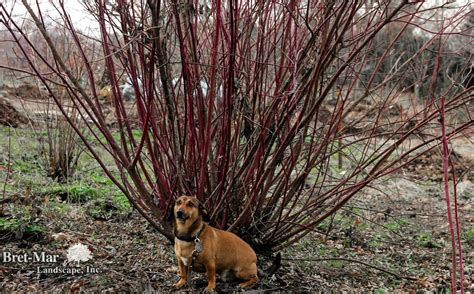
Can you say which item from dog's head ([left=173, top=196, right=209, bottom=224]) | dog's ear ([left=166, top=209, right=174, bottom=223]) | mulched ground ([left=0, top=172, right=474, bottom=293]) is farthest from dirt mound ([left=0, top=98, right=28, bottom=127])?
dog's head ([left=173, top=196, right=209, bottom=224])

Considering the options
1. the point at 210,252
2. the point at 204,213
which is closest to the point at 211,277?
the point at 210,252

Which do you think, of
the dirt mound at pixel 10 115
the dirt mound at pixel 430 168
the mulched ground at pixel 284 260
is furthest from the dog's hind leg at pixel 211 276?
the dirt mound at pixel 10 115

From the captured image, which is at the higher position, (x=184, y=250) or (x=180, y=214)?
(x=180, y=214)

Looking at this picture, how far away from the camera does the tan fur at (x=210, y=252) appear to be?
9.66 ft

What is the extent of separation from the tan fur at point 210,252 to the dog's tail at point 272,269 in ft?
0.55

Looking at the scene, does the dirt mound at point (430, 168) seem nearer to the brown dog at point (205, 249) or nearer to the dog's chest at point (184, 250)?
the brown dog at point (205, 249)

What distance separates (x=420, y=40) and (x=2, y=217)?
11.4m

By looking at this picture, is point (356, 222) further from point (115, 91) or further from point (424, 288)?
point (115, 91)

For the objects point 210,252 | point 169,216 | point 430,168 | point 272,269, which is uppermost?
point 169,216

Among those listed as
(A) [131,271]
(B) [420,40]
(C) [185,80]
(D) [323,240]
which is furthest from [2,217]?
(B) [420,40]

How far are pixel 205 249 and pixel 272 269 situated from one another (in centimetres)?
67

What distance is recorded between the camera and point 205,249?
3.02 metres

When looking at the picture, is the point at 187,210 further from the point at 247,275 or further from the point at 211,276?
the point at 247,275

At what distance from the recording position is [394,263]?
467 centimetres
